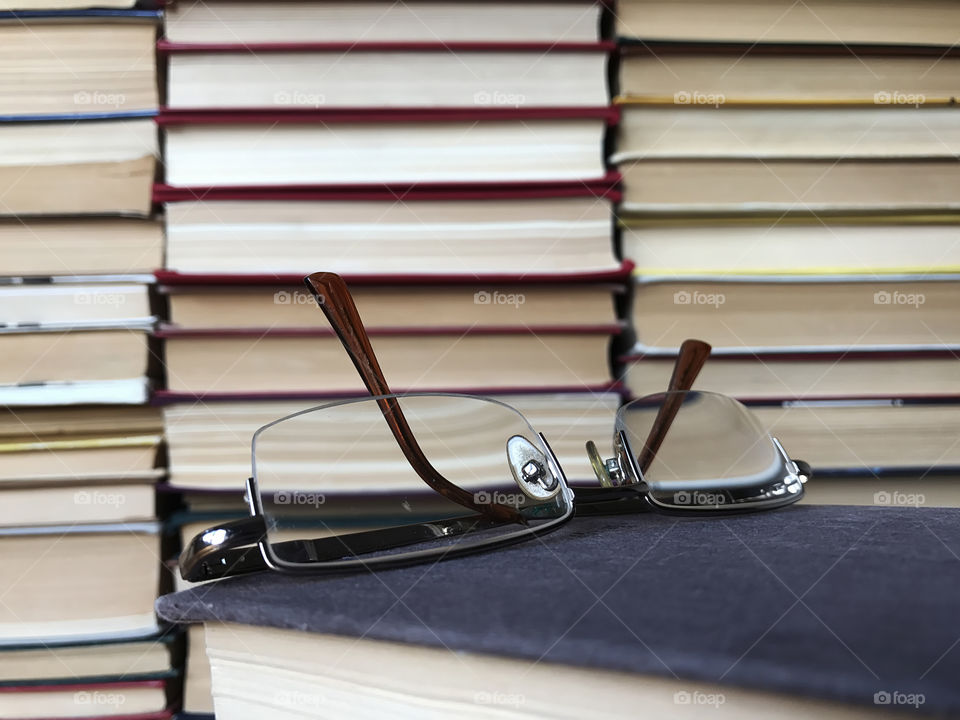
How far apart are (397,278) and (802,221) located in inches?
17.0

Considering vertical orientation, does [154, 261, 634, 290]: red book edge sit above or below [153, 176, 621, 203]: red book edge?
below

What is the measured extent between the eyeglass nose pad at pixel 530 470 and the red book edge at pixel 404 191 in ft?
1.36

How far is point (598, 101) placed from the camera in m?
0.75

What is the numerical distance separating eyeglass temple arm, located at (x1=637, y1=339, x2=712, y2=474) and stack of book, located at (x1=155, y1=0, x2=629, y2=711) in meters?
0.16

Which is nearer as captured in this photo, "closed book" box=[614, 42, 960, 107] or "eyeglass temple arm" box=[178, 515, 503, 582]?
"eyeglass temple arm" box=[178, 515, 503, 582]

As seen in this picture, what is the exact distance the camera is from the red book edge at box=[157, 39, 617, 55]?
732 millimetres

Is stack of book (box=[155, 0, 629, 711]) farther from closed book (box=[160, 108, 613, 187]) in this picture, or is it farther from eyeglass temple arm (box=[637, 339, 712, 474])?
eyeglass temple arm (box=[637, 339, 712, 474])

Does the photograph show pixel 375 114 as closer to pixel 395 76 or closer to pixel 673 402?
pixel 395 76

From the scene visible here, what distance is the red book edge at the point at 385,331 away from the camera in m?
0.73

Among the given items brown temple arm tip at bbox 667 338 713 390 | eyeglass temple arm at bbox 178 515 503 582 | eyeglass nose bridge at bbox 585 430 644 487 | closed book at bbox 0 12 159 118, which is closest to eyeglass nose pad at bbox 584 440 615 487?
eyeglass nose bridge at bbox 585 430 644 487

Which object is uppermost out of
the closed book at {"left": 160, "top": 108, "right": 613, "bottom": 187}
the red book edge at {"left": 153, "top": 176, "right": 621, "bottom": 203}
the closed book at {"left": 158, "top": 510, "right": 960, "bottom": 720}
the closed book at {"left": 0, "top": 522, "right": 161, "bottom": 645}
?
the closed book at {"left": 160, "top": 108, "right": 613, "bottom": 187}

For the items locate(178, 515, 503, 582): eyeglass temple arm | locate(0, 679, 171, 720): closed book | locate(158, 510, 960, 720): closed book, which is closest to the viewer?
locate(158, 510, 960, 720): closed book

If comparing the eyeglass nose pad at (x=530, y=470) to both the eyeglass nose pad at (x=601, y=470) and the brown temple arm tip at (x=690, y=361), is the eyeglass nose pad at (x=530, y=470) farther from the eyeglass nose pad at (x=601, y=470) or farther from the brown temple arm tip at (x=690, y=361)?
the brown temple arm tip at (x=690, y=361)

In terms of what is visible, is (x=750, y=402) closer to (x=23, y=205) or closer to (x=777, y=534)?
(x=777, y=534)
